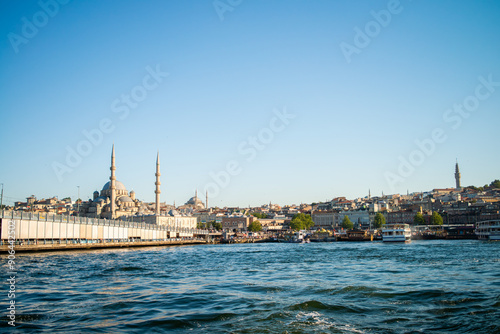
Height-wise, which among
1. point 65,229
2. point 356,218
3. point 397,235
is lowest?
point 397,235

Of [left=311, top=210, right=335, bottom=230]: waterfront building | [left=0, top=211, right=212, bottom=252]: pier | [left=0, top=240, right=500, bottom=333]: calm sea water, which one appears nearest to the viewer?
[left=0, top=240, right=500, bottom=333]: calm sea water

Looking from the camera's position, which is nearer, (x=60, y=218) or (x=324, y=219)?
(x=60, y=218)

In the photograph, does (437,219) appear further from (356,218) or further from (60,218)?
(60,218)

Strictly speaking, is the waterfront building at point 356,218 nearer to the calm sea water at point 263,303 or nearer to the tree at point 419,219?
the tree at point 419,219

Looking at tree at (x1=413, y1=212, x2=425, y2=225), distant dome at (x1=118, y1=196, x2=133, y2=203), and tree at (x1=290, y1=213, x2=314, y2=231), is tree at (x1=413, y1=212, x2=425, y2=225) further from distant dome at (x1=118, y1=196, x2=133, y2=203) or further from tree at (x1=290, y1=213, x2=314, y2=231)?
distant dome at (x1=118, y1=196, x2=133, y2=203)

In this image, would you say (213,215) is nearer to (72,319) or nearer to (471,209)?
(471,209)

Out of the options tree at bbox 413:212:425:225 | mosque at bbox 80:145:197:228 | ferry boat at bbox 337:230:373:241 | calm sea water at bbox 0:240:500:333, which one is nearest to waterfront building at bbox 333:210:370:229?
tree at bbox 413:212:425:225

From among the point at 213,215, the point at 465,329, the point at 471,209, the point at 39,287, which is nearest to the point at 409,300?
the point at 465,329

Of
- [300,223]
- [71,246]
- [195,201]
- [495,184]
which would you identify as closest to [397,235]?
[300,223]

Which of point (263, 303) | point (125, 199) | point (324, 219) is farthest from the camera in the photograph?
point (324, 219)

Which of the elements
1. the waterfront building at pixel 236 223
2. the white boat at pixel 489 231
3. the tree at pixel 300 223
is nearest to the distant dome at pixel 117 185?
the waterfront building at pixel 236 223

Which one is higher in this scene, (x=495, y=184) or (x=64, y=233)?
(x=495, y=184)

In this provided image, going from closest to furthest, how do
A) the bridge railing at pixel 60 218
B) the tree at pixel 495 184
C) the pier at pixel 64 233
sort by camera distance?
the pier at pixel 64 233 → the bridge railing at pixel 60 218 → the tree at pixel 495 184

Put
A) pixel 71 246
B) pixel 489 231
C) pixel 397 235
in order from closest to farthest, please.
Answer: pixel 71 246 → pixel 489 231 → pixel 397 235
